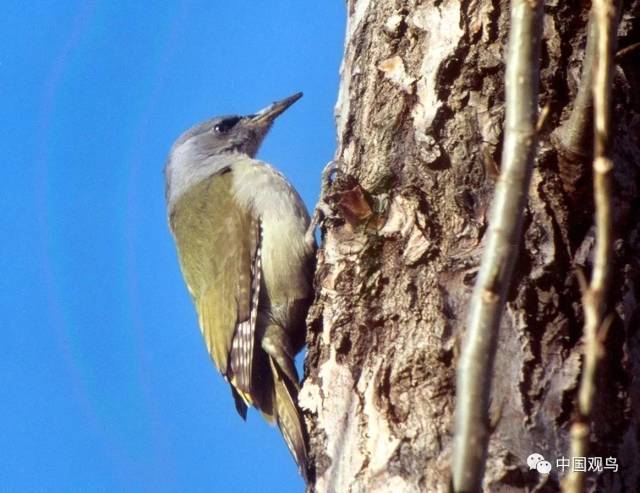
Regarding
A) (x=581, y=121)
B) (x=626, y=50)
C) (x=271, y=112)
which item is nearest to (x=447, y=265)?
(x=581, y=121)

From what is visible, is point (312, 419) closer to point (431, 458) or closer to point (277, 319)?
point (431, 458)

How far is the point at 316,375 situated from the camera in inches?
122

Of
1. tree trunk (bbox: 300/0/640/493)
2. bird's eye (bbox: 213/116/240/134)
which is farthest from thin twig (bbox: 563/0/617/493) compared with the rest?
bird's eye (bbox: 213/116/240/134)

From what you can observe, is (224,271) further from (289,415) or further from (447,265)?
(447,265)

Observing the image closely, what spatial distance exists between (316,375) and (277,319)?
50.0 inches

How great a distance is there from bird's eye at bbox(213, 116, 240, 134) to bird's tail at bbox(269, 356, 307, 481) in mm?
2102

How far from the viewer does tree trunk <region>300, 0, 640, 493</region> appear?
8.16ft

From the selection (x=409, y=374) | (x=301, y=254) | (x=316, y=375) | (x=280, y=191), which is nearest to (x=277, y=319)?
(x=301, y=254)

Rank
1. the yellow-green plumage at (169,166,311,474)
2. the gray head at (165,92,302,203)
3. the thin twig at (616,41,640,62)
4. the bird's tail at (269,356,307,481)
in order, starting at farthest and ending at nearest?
the gray head at (165,92,302,203) → the yellow-green plumage at (169,166,311,474) → the bird's tail at (269,356,307,481) → the thin twig at (616,41,640,62)

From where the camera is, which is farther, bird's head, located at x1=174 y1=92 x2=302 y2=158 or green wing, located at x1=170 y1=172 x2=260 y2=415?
bird's head, located at x1=174 y1=92 x2=302 y2=158

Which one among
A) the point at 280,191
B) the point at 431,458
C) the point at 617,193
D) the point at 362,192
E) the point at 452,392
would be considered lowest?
the point at 431,458

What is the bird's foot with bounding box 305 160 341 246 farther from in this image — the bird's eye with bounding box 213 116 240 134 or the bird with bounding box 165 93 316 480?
the bird's eye with bounding box 213 116 240 134

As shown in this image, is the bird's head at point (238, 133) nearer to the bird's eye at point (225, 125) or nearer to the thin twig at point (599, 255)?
the bird's eye at point (225, 125)

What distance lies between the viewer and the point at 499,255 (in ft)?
5.11
